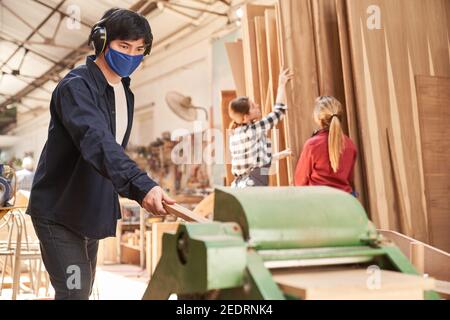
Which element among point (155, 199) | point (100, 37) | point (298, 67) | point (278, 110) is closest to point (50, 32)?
point (298, 67)

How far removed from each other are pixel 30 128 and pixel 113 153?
30.9ft

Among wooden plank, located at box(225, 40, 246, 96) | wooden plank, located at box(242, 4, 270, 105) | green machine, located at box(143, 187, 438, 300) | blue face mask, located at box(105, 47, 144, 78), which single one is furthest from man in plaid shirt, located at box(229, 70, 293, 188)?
green machine, located at box(143, 187, 438, 300)

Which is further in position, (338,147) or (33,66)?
(33,66)

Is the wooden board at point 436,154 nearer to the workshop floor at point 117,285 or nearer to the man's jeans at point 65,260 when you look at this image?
the workshop floor at point 117,285

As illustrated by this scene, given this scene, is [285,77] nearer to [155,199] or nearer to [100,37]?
[100,37]

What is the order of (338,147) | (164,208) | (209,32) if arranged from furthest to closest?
(209,32), (338,147), (164,208)

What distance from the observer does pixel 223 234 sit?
1.08m

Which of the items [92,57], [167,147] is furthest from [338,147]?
[167,147]

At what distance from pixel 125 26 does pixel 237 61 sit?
10.6 feet

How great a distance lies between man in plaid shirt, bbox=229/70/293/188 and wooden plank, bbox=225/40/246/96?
0.98 m

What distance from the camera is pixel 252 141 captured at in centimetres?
374
